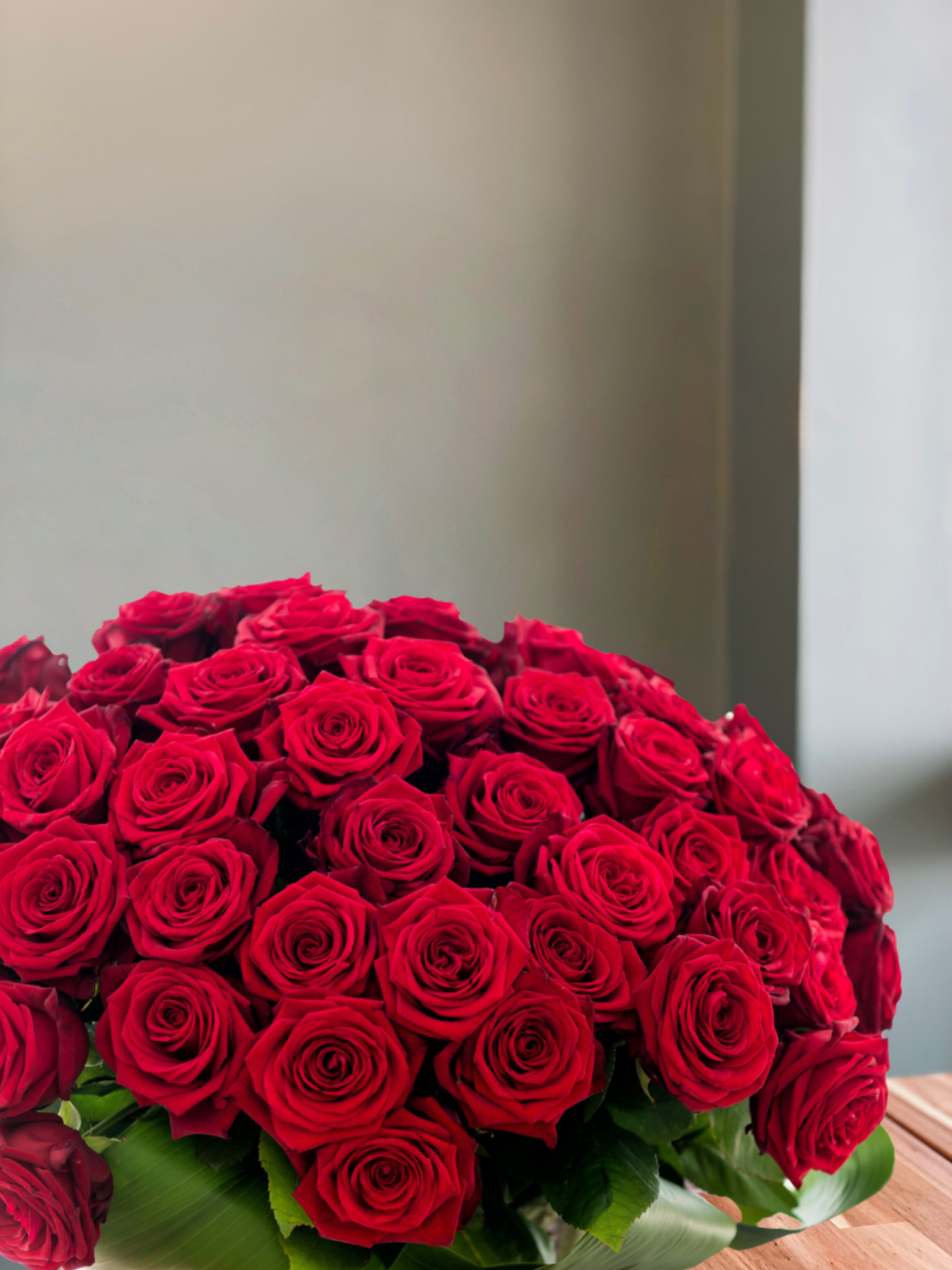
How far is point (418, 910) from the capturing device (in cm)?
30

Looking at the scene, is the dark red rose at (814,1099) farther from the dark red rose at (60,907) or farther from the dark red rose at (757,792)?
the dark red rose at (60,907)

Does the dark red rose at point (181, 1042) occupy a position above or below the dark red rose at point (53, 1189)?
above

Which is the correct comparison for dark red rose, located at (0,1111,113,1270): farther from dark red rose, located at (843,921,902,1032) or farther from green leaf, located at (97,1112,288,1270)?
dark red rose, located at (843,921,902,1032)

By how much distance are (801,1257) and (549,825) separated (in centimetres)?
32

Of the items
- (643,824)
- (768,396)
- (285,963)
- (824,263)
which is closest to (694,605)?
(768,396)

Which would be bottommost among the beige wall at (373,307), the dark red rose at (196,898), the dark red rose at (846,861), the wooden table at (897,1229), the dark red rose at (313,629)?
the wooden table at (897,1229)

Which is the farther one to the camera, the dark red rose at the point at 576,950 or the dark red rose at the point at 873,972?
the dark red rose at the point at 873,972

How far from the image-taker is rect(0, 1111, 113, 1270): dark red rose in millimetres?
291

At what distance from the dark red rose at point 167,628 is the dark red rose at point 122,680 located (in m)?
0.03

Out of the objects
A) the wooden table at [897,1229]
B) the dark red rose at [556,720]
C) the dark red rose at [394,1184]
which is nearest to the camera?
the dark red rose at [394,1184]

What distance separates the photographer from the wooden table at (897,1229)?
48 cm

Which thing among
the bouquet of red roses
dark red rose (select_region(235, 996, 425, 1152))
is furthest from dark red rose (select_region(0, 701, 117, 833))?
dark red rose (select_region(235, 996, 425, 1152))

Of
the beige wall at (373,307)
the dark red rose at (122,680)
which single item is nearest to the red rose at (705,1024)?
the dark red rose at (122,680)

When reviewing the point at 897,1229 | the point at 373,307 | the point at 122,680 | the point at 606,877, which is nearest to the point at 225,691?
the point at 122,680
